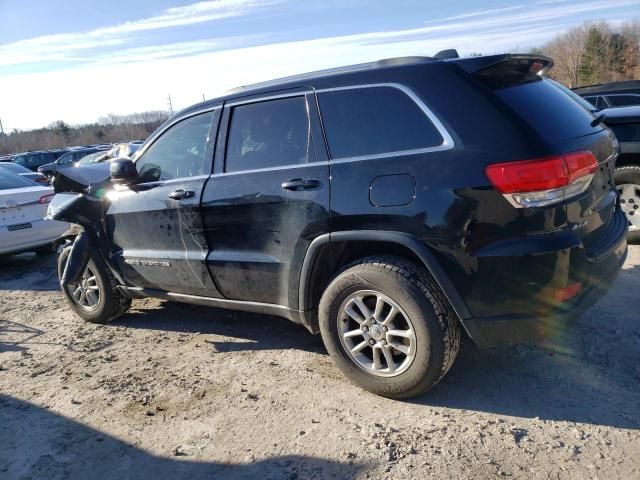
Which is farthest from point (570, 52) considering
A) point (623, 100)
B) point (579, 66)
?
point (623, 100)

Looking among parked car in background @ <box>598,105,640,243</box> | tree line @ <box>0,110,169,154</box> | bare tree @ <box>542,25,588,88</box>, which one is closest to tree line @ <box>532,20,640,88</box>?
bare tree @ <box>542,25,588,88</box>

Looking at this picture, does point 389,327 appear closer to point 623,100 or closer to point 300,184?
point 300,184

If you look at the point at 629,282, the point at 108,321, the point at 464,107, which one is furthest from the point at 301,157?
the point at 629,282

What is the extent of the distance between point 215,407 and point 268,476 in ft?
2.68

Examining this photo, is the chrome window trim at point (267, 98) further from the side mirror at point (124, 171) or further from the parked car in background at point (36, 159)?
the parked car in background at point (36, 159)

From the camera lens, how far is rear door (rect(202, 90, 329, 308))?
3.30 m

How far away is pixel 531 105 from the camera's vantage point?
2.88 meters

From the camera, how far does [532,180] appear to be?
2.62 m

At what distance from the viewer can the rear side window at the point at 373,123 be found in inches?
116

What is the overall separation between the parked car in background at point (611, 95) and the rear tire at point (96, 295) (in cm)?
1138

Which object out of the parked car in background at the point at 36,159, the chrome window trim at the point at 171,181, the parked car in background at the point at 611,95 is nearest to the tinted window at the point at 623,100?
the parked car in background at the point at 611,95

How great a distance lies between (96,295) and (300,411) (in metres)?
2.76

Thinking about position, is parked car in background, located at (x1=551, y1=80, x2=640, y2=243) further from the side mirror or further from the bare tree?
the bare tree

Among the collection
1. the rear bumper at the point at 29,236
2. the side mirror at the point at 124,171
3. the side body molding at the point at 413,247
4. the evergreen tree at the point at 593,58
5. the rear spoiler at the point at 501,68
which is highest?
the evergreen tree at the point at 593,58
